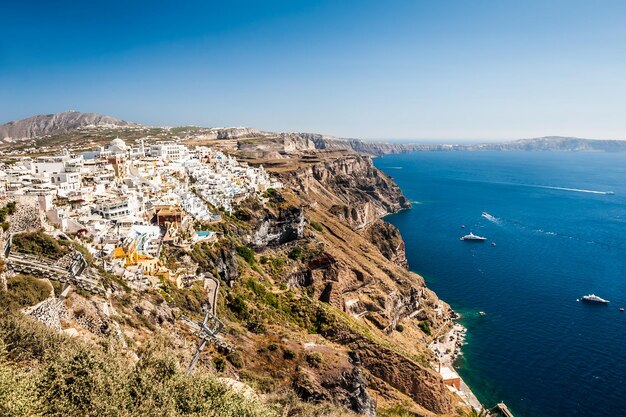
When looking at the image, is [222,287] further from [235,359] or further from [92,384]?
[92,384]

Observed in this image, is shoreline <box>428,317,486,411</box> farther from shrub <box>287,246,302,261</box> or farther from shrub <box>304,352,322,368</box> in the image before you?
shrub <box>287,246,302,261</box>

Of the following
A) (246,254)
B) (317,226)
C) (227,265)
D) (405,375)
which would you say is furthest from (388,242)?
(227,265)

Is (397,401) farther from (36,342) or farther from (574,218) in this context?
(574,218)

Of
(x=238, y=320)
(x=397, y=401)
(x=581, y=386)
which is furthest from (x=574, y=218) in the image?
(x=238, y=320)

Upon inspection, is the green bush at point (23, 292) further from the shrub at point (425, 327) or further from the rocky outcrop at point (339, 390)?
the shrub at point (425, 327)

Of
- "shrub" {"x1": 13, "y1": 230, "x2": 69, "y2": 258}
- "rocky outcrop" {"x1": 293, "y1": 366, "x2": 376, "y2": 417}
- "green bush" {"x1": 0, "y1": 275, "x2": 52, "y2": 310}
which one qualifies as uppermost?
"shrub" {"x1": 13, "y1": 230, "x2": 69, "y2": 258}

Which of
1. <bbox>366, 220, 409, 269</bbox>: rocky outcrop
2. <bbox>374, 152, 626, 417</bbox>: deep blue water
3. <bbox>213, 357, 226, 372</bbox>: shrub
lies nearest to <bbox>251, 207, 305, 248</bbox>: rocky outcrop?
<bbox>366, 220, 409, 269</bbox>: rocky outcrop
